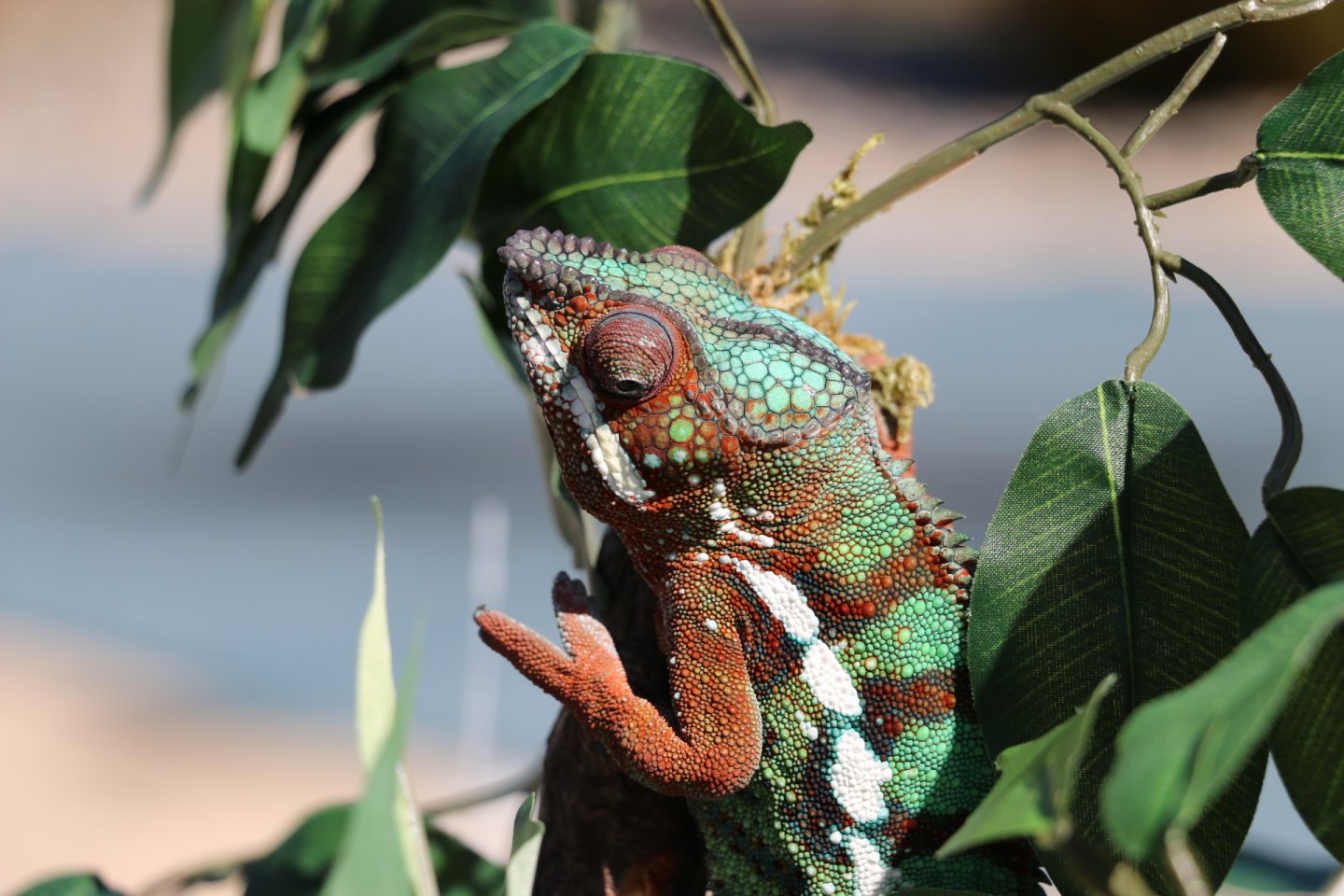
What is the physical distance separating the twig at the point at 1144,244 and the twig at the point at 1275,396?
0.04 ft

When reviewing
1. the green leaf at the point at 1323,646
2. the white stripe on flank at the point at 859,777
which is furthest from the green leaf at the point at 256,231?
the green leaf at the point at 1323,646

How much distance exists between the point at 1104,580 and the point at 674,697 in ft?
1.05

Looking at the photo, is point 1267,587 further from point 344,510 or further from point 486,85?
point 344,510

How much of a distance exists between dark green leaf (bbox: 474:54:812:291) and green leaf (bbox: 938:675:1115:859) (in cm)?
52

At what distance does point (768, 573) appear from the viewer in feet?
2.97

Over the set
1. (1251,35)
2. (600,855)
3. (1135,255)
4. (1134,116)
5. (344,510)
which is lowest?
(344,510)

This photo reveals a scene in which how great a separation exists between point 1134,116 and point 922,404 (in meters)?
3.76

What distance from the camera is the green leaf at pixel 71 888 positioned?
1.20m

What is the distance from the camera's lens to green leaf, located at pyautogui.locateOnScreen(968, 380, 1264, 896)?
0.72m

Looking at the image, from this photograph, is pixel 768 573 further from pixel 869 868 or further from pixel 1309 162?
pixel 1309 162

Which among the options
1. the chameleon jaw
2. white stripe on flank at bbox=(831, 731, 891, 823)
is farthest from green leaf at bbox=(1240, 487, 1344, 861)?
the chameleon jaw

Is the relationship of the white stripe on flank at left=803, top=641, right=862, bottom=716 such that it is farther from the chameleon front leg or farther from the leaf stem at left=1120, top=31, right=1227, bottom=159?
the leaf stem at left=1120, top=31, right=1227, bottom=159

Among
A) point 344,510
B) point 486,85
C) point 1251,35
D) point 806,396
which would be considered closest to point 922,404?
point 806,396

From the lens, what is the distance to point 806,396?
889 mm
